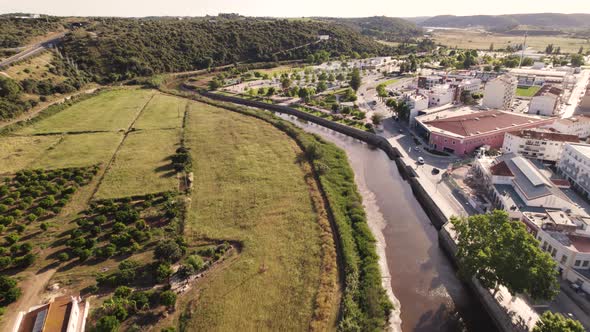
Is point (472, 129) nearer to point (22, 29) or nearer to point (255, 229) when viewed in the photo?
point (255, 229)

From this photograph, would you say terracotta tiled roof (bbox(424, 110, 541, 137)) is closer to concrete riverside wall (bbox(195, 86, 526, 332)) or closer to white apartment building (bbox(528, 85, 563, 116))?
concrete riverside wall (bbox(195, 86, 526, 332))

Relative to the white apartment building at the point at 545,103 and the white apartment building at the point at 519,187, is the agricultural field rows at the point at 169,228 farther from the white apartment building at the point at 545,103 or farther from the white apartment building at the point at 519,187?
the white apartment building at the point at 545,103

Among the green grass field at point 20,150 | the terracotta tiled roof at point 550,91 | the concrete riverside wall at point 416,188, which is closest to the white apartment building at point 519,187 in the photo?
the concrete riverside wall at point 416,188

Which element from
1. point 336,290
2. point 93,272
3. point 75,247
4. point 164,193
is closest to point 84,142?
point 164,193

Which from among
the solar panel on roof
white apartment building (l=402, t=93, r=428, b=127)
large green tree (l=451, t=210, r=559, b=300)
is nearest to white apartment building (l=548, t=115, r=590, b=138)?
the solar panel on roof

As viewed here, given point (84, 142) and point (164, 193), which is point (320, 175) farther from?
point (84, 142)

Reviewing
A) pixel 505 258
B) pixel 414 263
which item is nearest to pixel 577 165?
pixel 505 258
